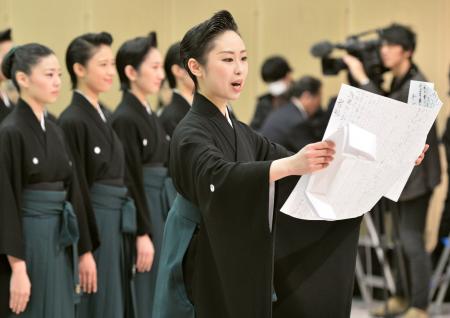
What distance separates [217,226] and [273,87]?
15.1 ft

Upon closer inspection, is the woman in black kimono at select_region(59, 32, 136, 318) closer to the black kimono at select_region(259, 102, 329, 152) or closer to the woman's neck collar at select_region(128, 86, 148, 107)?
the woman's neck collar at select_region(128, 86, 148, 107)

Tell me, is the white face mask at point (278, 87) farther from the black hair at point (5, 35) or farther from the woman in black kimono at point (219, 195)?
the woman in black kimono at point (219, 195)

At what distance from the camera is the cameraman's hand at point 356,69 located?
5.21 metres

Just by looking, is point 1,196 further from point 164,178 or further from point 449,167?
point 449,167

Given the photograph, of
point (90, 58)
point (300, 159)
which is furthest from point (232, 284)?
point (90, 58)

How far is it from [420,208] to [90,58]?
237cm

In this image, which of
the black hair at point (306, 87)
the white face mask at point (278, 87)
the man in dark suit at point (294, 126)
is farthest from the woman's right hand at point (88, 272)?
the white face mask at point (278, 87)

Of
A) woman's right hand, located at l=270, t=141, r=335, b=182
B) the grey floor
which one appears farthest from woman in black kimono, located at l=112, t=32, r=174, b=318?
woman's right hand, located at l=270, t=141, r=335, b=182

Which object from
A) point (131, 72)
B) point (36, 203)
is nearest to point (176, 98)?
point (131, 72)

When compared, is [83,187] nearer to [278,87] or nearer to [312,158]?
[312,158]

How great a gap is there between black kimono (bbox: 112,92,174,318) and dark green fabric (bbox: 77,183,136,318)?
0.15 metres

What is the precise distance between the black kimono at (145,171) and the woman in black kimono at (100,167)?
0.15 meters

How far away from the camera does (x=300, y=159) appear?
2316 millimetres

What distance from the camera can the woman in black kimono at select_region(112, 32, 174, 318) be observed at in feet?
14.2
